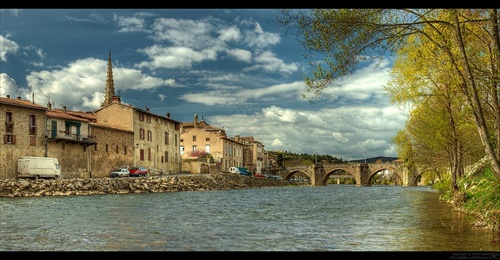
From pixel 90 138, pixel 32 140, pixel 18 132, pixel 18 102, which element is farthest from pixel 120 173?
pixel 18 102

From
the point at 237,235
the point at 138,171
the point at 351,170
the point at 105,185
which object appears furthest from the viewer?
the point at 351,170

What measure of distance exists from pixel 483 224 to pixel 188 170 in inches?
2441

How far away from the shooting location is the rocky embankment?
3925 cm

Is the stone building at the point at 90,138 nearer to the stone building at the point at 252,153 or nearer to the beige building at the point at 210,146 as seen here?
the beige building at the point at 210,146

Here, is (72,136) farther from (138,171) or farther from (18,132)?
(138,171)

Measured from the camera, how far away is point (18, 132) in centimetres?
4384

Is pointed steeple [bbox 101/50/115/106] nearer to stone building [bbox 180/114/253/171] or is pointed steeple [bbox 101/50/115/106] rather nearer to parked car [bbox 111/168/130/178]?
stone building [bbox 180/114/253/171]

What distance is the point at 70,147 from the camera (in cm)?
4950

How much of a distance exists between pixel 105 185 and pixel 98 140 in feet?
29.3

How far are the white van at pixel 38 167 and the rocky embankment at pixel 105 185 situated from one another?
5.69ft

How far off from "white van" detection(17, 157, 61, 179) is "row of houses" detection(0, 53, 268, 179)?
63cm

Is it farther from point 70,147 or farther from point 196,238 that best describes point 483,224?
point 70,147

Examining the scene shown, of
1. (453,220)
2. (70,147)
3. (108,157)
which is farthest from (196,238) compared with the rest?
(108,157)

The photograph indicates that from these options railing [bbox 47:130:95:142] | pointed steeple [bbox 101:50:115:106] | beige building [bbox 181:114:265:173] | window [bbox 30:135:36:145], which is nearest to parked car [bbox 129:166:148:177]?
railing [bbox 47:130:95:142]
